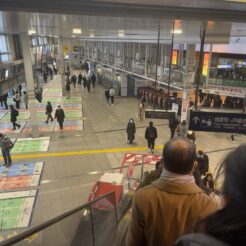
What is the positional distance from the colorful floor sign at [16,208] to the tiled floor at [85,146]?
8.4 inches

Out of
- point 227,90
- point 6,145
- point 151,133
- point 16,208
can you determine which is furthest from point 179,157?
point 227,90

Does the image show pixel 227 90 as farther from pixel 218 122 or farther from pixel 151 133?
pixel 218 122

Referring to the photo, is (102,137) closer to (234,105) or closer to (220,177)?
(234,105)

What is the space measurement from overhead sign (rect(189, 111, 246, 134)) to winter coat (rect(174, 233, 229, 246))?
684 centimetres

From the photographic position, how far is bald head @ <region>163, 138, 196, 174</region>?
5.65 feet

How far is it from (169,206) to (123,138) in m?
11.8

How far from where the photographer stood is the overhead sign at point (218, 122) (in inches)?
297

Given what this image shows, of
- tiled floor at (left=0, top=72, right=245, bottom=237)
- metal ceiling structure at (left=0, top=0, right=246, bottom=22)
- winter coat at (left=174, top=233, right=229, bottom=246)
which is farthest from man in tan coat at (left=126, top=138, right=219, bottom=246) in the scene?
tiled floor at (left=0, top=72, right=245, bottom=237)

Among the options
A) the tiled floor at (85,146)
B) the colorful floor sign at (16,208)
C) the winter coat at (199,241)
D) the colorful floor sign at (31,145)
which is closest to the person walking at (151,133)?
the tiled floor at (85,146)

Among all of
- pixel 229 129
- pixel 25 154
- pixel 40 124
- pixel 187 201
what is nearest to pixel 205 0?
pixel 187 201

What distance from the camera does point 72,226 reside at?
9.69 feet

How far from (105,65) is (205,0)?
28.1m

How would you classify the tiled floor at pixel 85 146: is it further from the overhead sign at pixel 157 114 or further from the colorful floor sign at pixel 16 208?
the overhead sign at pixel 157 114

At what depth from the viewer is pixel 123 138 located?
13.4 meters
